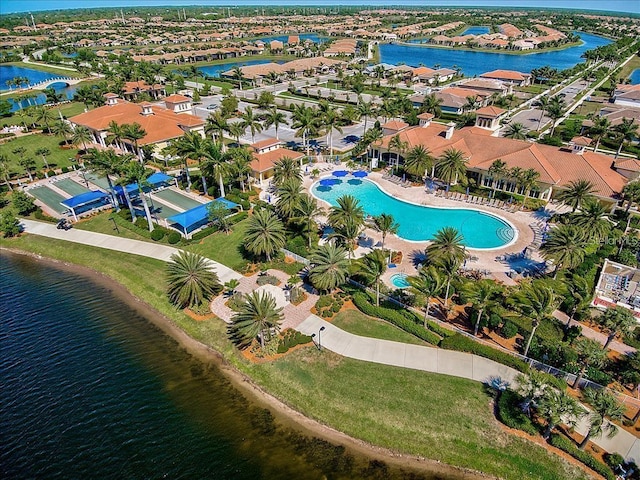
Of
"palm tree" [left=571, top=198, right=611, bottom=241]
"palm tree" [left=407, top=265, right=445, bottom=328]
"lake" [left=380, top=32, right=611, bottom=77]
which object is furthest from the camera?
"lake" [left=380, top=32, right=611, bottom=77]

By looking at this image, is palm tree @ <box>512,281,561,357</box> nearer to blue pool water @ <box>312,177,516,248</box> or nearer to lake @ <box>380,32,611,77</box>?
blue pool water @ <box>312,177,516,248</box>

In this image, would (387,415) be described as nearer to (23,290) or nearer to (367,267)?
(367,267)

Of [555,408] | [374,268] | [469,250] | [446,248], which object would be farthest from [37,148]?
[555,408]

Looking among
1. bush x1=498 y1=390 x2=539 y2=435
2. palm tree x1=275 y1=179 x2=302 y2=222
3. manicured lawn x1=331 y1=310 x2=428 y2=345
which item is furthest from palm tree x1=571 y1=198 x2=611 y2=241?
palm tree x1=275 y1=179 x2=302 y2=222

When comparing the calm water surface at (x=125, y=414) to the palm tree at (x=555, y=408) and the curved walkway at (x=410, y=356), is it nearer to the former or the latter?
the curved walkway at (x=410, y=356)

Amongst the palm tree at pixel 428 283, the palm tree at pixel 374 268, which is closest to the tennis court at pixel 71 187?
the palm tree at pixel 374 268

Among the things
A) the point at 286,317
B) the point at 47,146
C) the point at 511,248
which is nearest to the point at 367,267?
the point at 286,317

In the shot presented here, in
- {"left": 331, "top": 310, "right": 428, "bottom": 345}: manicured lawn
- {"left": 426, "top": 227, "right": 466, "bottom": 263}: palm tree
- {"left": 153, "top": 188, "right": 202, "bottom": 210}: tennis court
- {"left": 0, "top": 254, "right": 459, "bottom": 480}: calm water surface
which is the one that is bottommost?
{"left": 0, "top": 254, "right": 459, "bottom": 480}: calm water surface
